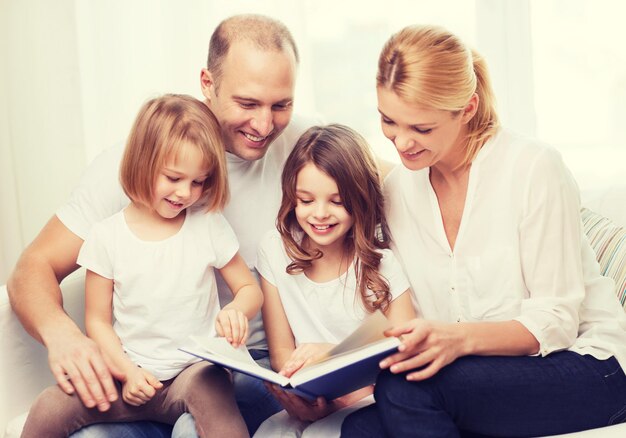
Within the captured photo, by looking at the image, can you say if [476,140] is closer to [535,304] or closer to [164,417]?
[535,304]

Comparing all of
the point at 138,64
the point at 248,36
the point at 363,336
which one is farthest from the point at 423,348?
the point at 138,64

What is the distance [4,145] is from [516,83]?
6.41ft

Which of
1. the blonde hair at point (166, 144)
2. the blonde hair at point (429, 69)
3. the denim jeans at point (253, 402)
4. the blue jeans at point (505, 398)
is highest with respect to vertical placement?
the blonde hair at point (429, 69)

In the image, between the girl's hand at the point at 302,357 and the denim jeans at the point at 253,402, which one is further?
the denim jeans at the point at 253,402

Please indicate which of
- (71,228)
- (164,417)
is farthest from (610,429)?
(71,228)

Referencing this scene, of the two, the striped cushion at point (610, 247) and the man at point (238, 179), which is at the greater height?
the man at point (238, 179)

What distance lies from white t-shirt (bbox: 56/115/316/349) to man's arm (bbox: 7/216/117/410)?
0.09 metres

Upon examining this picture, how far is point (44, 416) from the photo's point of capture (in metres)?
1.74

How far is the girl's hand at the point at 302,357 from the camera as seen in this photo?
1.73 meters

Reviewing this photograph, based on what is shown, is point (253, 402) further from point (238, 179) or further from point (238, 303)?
point (238, 179)

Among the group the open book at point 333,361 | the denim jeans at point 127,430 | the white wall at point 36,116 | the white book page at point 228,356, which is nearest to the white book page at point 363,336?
the open book at point 333,361

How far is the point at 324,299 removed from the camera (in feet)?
6.58

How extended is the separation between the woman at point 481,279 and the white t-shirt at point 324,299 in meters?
0.05

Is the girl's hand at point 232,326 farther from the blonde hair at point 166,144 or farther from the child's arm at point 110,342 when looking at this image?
the blonde hair at point 166,144
